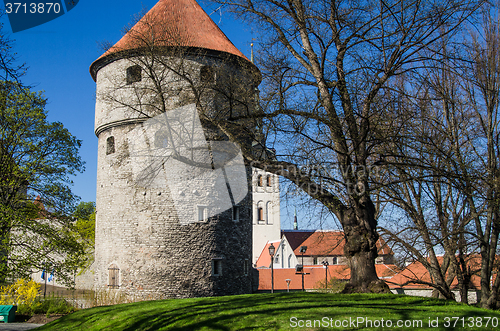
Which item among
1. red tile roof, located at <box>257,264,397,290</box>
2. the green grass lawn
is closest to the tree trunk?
the green grass lawn

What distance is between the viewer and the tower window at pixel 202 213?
1576 cm

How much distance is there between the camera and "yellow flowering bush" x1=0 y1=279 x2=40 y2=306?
15.4 meters

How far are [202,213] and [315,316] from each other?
33.6ft

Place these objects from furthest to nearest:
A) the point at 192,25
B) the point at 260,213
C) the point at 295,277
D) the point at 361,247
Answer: the point at 260,213
the point at 295,277
the point at 192,25
the point at 361,247

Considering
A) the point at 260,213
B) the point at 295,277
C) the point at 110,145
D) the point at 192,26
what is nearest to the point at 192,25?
the point at 192,26

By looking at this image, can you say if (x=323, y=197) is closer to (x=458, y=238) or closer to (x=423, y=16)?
(x=423, y=16)

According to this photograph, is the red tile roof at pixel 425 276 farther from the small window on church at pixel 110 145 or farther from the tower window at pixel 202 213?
the small window on church at pixel 110 145

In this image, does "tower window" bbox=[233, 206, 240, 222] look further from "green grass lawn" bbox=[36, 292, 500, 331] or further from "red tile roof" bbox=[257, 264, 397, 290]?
"red tile roof" bbox=[257, 264, 397, 290]

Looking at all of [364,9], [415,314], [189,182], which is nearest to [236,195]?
[189,182]

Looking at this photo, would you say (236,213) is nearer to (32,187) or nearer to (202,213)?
(202,213)

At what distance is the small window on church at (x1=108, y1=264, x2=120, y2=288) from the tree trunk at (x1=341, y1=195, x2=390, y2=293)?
10149 millimetres

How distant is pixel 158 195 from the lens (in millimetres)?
15641

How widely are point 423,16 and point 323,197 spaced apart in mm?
4248

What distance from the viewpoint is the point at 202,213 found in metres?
15.8
